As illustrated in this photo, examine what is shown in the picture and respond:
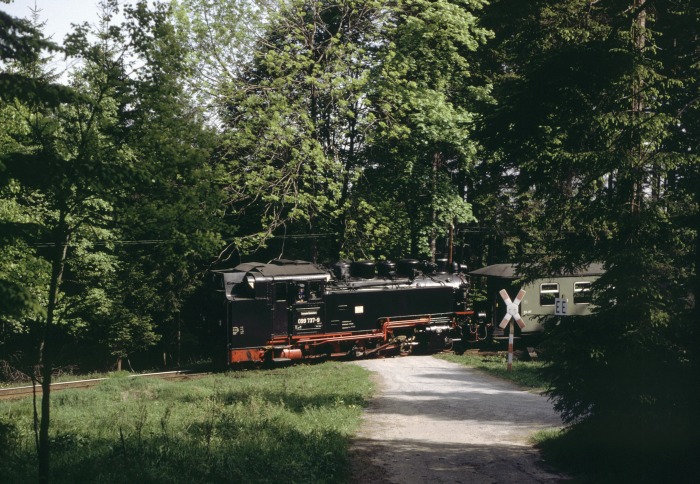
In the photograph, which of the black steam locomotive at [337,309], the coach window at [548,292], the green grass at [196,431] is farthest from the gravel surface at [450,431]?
the coach window at [548,292]

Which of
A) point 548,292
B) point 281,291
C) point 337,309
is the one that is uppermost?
point 281,291

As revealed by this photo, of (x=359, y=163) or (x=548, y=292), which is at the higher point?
(x=359, y=163)

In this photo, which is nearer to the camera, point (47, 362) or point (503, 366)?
point (47, 362)

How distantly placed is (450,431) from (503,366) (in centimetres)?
853

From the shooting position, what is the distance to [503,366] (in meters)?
20.0

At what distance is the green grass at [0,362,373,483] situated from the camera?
8.69 meters

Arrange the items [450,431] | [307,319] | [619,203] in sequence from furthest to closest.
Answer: [307,319], [450,431], [619,203]

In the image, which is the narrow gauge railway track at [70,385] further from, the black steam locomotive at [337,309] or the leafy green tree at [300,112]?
the leafy green tree at [300,112]

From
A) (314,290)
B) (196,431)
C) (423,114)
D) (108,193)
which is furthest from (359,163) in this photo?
(108,193)

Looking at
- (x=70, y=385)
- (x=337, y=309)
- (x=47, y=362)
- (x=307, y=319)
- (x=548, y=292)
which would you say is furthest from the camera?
(x=548, y=292)

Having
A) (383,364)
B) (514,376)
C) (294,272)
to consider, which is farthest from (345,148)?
(514,376)

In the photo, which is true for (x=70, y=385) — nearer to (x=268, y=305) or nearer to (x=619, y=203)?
(x=268, y=305)

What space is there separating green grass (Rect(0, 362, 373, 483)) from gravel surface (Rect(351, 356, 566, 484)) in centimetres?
54

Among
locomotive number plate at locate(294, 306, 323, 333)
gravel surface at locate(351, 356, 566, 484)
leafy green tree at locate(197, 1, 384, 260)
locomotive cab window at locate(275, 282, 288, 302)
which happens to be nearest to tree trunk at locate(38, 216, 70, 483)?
gravel surface at locate(351, 356, 566, 484)
